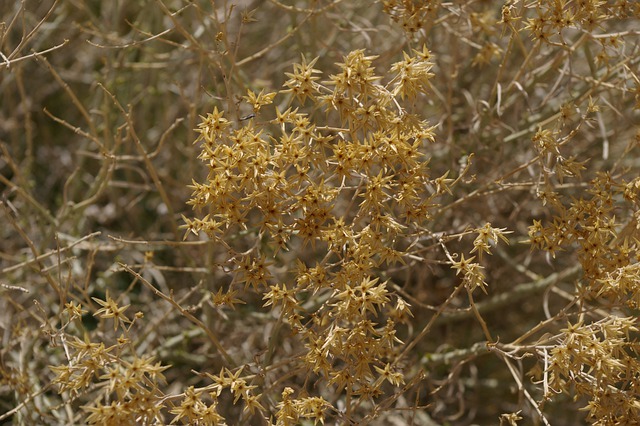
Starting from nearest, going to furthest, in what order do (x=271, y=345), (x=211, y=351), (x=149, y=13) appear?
(x=271, y=345) → (x=211, y=351) → (x=149, y=13)

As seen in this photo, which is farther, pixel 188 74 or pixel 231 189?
pixel 188 74

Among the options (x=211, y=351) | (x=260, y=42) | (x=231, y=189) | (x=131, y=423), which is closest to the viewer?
(x=131, y=423)

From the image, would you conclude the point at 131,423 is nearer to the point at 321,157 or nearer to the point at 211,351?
the point at 321,157

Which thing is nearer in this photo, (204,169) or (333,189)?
(333,189)

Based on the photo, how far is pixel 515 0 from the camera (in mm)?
2076

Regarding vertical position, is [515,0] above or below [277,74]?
above

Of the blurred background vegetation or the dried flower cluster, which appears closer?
the dried flower cluster

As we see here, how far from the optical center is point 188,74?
12.8 ft

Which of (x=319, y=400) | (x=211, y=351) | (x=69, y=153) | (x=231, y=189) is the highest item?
(x=231, y=189)

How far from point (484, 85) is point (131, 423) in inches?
93.6

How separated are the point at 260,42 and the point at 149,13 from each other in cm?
77

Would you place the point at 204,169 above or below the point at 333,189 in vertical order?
below

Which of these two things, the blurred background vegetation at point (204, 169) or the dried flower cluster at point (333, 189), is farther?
the blurred background vegetation at point (204, 169)

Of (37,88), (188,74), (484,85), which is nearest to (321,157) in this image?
(484,85)
